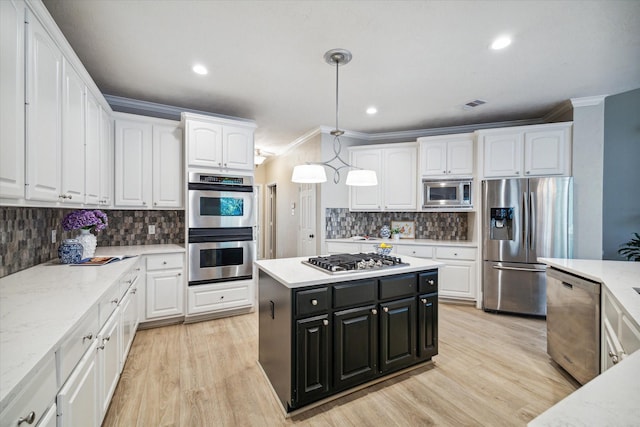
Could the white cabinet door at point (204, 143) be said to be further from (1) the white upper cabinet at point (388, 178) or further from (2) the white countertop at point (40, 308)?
(1) the white upper cabinet at point (388, 178)

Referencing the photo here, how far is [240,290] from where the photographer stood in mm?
3527

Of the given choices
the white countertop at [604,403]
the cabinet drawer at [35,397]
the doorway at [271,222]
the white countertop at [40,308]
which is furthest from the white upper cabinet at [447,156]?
the cabinet drawer at [35,397]

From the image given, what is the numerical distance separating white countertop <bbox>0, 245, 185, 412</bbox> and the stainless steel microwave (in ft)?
12.5

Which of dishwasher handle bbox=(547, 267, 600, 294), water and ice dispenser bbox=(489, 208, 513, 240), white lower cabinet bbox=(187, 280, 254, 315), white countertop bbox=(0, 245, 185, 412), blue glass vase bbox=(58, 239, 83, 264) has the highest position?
water and ice dispenser bbox=(489, 208, 513, 240)

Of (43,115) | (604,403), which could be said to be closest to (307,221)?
(43,115)

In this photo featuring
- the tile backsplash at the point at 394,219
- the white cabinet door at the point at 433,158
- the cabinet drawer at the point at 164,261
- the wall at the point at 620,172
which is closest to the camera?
the cabinet drawer at the point at 164,261

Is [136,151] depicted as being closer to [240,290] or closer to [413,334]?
[240,290]

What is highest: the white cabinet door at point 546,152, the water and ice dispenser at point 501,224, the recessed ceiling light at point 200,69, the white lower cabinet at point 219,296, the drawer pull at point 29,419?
the recessed ceiling light at point 200,69

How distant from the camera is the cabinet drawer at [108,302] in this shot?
1596 mm

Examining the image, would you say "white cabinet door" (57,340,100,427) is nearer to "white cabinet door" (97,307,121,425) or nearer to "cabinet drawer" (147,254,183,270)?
"white cabinet door" (97,307,121,425)

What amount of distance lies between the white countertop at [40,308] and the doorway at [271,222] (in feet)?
15.4

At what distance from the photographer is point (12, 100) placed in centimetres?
126

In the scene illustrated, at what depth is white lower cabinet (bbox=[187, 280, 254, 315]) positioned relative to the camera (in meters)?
3.27

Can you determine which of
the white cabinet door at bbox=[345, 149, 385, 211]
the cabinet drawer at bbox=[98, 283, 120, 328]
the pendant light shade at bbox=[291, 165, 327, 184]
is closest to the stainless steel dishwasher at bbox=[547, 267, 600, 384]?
the pendant light shade at bbox=[291, 165, 327, 184]
